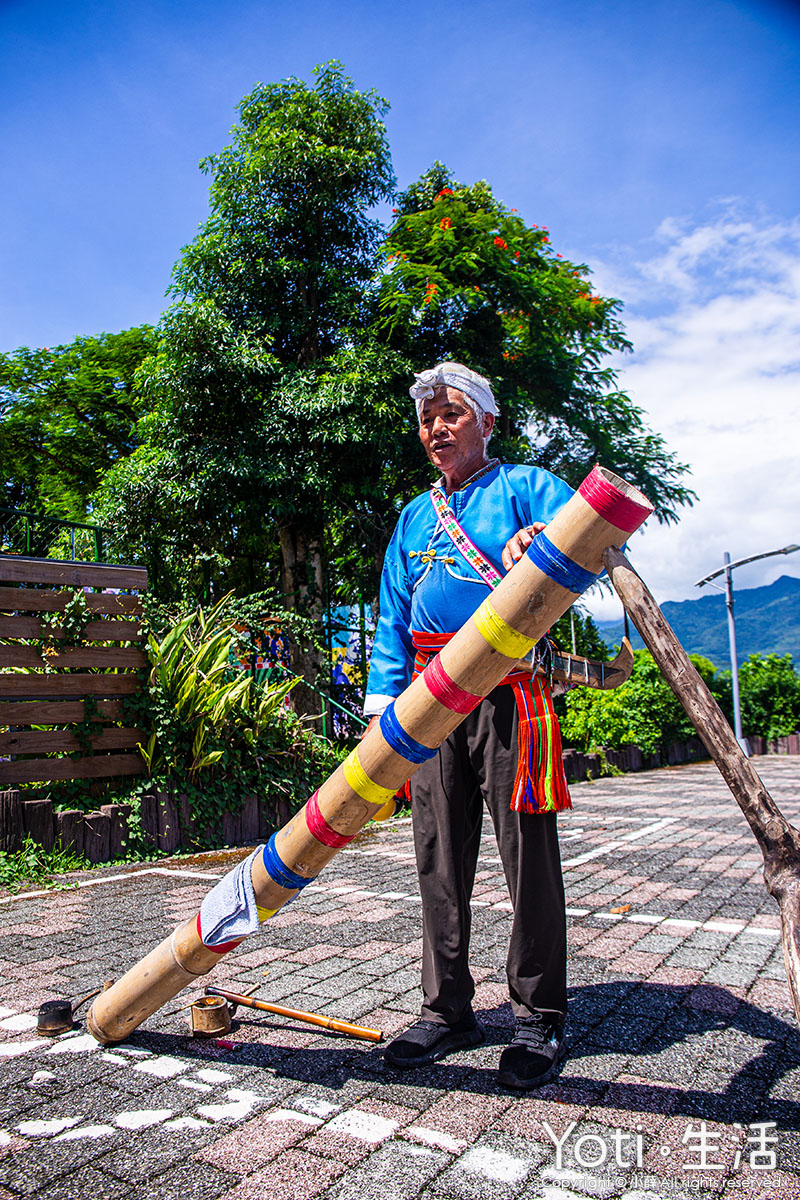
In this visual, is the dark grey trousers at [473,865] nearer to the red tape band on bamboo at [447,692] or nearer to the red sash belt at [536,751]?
the red sash belt at [536,751]

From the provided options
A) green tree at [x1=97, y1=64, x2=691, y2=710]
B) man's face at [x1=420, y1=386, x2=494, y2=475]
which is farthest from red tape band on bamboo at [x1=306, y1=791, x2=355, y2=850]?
green tree at [x1=97, y1=64, x2=691, y2=710]

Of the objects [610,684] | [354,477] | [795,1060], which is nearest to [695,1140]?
[795,1060]

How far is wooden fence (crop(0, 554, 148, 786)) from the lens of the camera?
558 cm

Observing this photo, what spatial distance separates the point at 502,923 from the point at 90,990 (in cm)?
181

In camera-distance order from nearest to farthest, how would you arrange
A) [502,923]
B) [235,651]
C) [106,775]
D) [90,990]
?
[90,990] → [502,923] → [106,775] → [235,651]

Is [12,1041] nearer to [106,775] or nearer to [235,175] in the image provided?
[106,775]

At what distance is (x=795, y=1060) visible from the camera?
2387mm

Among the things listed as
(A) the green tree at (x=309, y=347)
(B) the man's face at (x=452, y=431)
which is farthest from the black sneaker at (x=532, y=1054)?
(A) the green tree at (x=309, y=347)

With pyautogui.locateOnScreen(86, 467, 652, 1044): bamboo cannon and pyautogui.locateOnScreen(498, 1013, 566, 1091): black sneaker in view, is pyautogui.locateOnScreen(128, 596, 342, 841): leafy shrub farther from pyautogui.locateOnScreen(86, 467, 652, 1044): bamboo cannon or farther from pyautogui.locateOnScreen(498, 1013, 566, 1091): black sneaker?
pyautogui.locateOnScreen(498, 1013, 566, 1091): black sneaker

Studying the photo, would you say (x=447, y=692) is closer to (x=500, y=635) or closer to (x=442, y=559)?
(x=500, y=635)

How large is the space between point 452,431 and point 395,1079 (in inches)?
74.0

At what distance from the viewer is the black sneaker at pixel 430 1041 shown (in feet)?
7.70

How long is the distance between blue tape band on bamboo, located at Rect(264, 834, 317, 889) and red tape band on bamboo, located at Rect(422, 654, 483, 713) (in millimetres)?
609

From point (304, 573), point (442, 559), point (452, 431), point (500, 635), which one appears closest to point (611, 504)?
point (500, 635)
